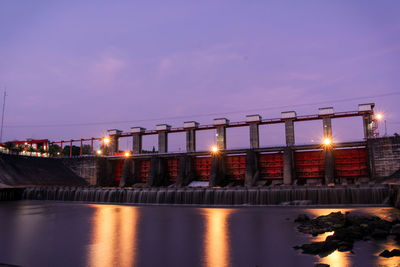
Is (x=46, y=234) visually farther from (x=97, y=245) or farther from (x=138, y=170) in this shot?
(x=138, y=170)

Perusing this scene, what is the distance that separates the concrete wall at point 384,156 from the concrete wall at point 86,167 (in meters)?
41.1

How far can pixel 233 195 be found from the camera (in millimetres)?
29297

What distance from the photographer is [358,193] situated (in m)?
25.6

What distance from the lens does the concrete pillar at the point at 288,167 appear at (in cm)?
3712

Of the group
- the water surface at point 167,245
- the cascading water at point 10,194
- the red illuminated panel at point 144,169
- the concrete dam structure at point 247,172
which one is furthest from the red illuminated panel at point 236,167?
the cascading water at point 10,194

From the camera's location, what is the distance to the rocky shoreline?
1012 centimetres

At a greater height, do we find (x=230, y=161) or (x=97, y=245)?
(x=230, y=161)

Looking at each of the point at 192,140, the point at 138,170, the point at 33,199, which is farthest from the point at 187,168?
the point at 33,199

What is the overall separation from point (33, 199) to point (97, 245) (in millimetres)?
31295

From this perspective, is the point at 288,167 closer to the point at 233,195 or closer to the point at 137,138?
the point at 233,195

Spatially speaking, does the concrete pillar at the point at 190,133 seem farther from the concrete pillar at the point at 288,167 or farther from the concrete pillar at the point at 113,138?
the concrete pillar at the point at 288,167

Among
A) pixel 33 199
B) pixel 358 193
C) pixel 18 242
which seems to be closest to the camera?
pixel 18 242

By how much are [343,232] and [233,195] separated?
58.3ft

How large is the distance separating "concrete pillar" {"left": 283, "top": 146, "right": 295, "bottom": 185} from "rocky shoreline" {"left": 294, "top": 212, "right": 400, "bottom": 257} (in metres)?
21.2
